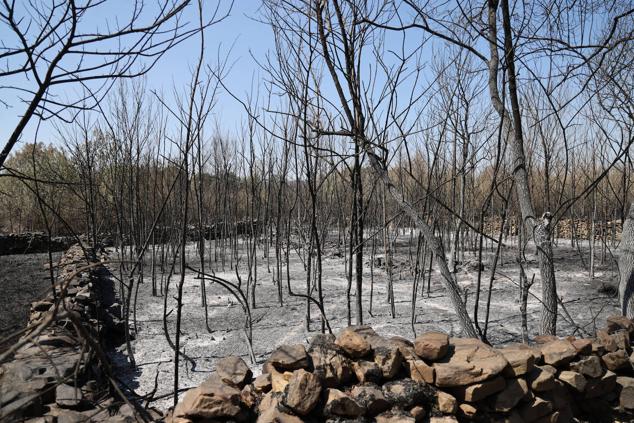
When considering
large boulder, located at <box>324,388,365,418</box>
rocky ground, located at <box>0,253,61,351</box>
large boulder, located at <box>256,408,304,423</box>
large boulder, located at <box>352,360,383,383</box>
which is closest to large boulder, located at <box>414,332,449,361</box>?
large boulder, located at <box>352,360,383,383</box>

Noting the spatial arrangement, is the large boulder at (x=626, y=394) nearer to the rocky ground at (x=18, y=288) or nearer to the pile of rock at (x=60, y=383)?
the pile of rock at (x=60, y=383)

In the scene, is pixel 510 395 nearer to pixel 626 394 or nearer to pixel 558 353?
pixel 558 353

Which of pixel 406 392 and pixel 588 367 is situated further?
pixel 588 367

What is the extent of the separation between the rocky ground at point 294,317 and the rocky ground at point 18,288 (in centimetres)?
116

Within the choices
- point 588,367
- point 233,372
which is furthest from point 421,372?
point 588,367

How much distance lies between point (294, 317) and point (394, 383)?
3.20 meters

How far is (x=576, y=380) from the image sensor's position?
2797 mm

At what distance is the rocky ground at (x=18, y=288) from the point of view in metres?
4.97

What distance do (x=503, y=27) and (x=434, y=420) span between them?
2752 mm

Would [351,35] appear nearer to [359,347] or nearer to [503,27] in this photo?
[503,27]

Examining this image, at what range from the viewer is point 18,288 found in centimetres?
696

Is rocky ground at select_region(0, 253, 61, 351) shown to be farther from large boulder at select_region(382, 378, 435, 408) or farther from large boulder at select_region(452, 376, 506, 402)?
large boulder at select_region(452, 376, 506, 402)

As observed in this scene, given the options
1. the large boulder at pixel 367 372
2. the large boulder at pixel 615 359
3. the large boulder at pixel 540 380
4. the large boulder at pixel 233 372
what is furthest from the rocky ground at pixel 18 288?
the large boulder at pixel 615 359

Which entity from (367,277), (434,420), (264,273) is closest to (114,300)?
(264,273)
